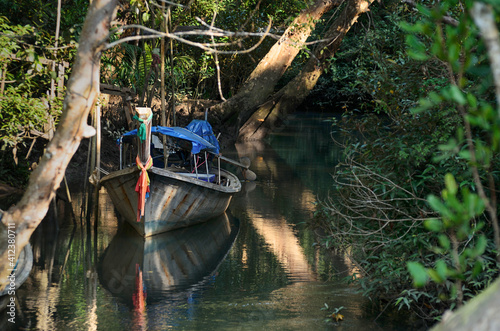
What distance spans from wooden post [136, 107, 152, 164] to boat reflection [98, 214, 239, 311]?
60.2 inches

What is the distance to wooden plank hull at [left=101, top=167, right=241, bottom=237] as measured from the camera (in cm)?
962

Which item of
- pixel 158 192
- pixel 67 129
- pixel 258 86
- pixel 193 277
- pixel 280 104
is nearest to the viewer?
pixel 67 129

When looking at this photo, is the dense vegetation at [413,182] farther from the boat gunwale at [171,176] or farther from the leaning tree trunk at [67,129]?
the boat gunwale at [171,176]

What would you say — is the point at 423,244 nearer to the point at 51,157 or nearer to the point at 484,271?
the point at 484,271

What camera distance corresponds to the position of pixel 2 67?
8.46 meters

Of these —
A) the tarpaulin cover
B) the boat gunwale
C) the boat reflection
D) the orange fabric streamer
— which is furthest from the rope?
the tarpaulin cover

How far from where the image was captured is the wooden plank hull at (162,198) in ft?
31.6

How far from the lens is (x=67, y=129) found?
3.38m

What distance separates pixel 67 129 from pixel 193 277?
5.02 metres

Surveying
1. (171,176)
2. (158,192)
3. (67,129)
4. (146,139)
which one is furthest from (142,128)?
(67,129)

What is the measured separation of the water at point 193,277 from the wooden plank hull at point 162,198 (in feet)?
0.89

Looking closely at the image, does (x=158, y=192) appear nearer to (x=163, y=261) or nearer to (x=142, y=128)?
(x=163, y=261)

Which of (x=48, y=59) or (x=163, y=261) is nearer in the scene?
(x=163, y=261)

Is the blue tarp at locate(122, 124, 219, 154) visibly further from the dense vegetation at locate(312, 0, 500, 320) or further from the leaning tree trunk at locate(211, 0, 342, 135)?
the leaning tree trunk at locate(211, 0, 342, 135)
